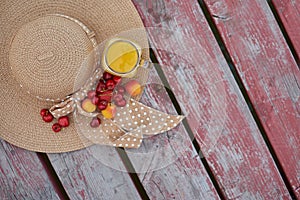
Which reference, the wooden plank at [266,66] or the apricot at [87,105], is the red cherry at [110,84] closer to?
the apricot at [87,105]

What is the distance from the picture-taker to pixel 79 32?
1240 mm

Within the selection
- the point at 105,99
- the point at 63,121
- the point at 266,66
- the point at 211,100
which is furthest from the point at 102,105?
the point at 266,66

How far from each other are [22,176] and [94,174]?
0.26 metres

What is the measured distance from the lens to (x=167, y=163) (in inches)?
56.4

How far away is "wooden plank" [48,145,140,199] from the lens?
1401 millimetres

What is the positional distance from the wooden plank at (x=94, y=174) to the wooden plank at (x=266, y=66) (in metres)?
0.56

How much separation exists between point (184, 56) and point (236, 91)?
24 centimetres

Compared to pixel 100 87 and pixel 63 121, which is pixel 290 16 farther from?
pixel 63 121

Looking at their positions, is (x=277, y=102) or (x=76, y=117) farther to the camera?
(x=277, y=102)

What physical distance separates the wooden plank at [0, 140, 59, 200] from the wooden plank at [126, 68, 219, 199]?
1.07 ft

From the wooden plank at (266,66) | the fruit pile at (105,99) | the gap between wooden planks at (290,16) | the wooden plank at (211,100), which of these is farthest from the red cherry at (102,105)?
the gap between wooden planks at (290,16)

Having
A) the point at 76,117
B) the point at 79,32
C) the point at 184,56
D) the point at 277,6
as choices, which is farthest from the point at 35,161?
the point at 277,6

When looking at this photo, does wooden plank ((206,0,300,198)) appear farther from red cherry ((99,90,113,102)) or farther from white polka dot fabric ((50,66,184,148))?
red cherry ((99,90,113,102))

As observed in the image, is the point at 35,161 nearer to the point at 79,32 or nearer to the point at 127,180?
the point at 127,180
